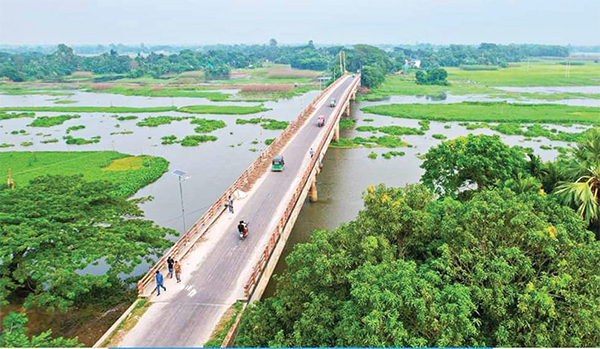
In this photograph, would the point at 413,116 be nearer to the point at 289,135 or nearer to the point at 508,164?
the point at 289,135

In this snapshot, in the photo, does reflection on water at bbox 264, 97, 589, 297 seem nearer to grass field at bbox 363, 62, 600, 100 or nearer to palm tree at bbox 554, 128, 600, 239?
palm tree at bbox 554, 128, 600, 239

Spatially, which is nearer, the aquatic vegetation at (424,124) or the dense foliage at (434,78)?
the aquatic vegetation at (424,124)

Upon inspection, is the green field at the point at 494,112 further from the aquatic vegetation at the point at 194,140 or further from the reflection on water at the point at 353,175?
the aquatic vegetation at the point at 194,140

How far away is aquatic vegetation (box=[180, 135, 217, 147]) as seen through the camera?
54828 millimetres

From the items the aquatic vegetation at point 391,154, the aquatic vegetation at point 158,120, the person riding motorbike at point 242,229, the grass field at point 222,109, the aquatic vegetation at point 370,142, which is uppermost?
the grass field at point 222,109

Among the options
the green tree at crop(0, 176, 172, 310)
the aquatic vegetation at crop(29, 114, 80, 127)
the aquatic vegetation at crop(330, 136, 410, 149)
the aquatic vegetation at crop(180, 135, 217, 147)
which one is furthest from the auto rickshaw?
the aquatic vegetation at crop(29, 114, 80, 127)

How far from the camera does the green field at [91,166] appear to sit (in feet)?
135

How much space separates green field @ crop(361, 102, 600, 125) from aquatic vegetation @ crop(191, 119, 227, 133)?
27.3m

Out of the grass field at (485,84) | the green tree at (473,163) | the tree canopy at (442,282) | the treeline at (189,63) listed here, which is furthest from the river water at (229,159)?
the treeline at (189,63)

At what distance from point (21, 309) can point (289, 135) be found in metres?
30.6

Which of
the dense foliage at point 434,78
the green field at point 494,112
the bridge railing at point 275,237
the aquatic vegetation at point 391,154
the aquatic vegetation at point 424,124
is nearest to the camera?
the bridge railing at point 275,237

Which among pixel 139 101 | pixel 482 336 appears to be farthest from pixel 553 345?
pixel 139 101

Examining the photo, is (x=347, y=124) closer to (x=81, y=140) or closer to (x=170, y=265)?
(x=81, y=140)

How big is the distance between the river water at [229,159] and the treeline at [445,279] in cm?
884
